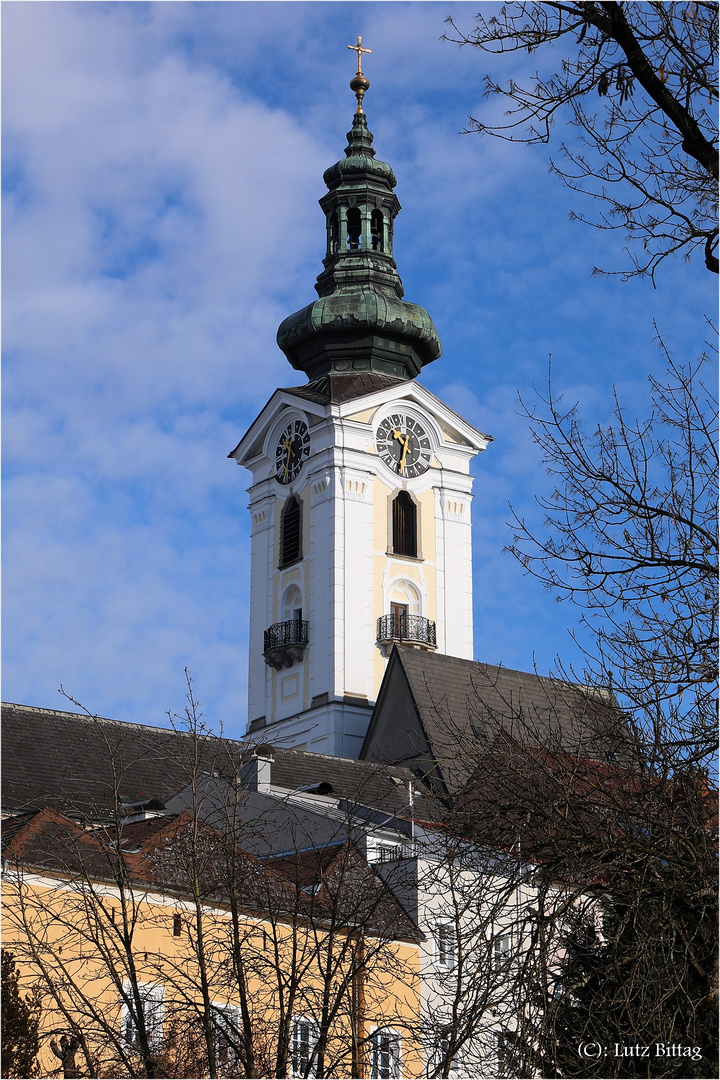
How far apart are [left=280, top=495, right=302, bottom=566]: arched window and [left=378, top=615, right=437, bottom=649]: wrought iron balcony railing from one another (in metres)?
4.03

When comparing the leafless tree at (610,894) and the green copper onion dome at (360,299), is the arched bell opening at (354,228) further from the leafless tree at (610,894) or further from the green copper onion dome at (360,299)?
the leafless tree at (610,894)

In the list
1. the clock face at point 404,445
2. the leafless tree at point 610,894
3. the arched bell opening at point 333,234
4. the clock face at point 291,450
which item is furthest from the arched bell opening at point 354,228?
the leafless tree at point 610,894

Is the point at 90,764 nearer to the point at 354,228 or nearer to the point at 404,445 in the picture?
the point at 404,445

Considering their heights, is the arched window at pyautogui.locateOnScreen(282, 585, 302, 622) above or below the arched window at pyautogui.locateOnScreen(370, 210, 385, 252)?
below

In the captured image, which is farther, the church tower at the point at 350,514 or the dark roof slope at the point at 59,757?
the church tower at the point at 350,514

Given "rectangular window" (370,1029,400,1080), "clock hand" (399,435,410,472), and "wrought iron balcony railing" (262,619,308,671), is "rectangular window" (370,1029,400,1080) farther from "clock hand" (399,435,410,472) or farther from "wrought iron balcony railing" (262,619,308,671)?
"clock hand" (399,435,410,472)

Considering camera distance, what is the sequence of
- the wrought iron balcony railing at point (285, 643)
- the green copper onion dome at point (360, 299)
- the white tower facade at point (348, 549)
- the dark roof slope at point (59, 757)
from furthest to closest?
the green copper onion dome at point (360, 299) < the wrought iron balcony railing at point (285, 643) < the white tower facade at point (348, 549) < the dark roof slope at point (59, 757)

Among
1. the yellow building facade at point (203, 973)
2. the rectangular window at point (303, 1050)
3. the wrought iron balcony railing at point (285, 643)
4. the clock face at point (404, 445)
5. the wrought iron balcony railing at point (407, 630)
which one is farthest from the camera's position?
the clock face at point (404, 445)

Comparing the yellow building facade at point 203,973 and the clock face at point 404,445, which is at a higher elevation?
the clock face at point 404,445

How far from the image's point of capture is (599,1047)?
9867 millimetres

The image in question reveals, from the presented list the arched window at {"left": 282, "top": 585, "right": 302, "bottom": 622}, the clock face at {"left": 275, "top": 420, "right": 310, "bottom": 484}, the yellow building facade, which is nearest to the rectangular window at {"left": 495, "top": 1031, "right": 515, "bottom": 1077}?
the yellow building facade

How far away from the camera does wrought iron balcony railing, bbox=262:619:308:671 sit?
52531mm

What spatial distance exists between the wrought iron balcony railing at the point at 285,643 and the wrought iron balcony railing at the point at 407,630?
8.23ft

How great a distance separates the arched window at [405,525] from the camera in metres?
54.5
